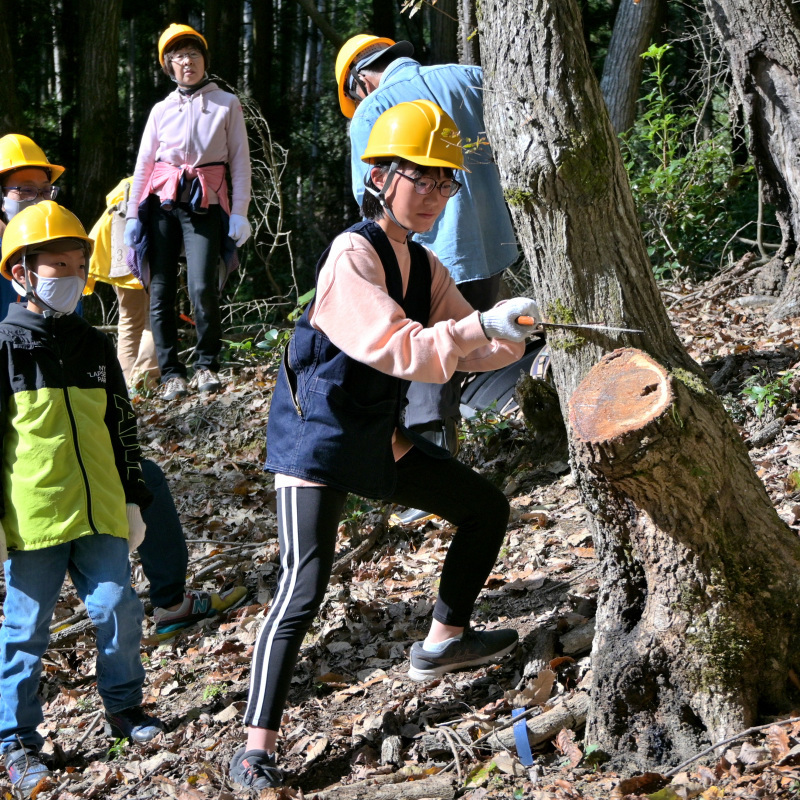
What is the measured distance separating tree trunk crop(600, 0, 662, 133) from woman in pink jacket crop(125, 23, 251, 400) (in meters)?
4.76

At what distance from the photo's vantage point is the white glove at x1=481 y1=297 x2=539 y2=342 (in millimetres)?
2689

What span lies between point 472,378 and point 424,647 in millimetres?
2906

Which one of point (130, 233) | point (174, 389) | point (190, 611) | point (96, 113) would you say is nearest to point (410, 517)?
point (190, 611)

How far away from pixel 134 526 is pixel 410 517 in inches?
70.4

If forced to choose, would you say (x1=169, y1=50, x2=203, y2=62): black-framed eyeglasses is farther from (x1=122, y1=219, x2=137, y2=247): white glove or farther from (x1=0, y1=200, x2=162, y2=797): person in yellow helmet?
(x1=0, y1=200, x2=162, y2=797): person in yellow helmet

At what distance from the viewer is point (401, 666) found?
3.74m

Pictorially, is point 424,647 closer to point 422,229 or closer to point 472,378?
point 422,229

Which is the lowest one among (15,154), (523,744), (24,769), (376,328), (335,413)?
(24,769)

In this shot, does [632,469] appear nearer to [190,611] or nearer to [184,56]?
[190,611]

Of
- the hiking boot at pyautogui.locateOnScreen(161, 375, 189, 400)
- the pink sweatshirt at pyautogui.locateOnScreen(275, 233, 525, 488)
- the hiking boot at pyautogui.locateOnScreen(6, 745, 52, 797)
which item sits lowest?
the hiking boot at pyautogui.locateOnScreen(6, 745, 52, 797)

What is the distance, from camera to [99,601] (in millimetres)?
3410

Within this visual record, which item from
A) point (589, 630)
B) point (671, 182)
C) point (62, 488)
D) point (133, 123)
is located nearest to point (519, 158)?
point (589, 630)

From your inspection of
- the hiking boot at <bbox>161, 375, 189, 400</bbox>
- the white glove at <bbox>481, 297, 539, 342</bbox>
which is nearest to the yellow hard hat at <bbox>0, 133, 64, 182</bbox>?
the hiking boot at <bbox>161, 375, 189, 400</bbox>

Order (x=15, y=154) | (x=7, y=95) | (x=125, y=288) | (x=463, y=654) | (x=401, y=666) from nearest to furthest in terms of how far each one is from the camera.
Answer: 1. (x=463, y=654)
2. (x=401, y=666)
3. (x=15, y=154)
4. (x=125, y=288)
5. (x=7, y=95)
